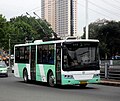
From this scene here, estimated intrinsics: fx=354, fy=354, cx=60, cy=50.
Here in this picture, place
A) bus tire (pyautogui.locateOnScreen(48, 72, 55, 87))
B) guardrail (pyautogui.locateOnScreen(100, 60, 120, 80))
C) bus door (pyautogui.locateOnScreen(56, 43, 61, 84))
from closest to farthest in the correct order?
bus door (pyautogui.locateOnScreen(56, 43, 61, 84))
bus tire (pyautogui.locateOnScreen(48, 72, 55, 87))
guardrail (pyautogui.locateOnScreen(100, 60, 120, 80))

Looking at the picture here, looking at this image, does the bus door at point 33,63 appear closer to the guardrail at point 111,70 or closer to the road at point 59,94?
the road at point 59,94

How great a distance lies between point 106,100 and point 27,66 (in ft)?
39.4

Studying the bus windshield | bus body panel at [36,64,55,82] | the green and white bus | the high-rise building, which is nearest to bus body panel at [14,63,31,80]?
bus body panel at [36,64,55,82]

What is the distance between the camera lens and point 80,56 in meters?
19.5

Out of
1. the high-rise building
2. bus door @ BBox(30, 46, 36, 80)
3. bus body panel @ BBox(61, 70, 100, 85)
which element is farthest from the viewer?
the high-rise building

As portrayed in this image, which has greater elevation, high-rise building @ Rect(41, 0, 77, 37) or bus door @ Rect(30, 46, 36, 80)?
high-rise building @ Rect(41, 0, 77, 37)

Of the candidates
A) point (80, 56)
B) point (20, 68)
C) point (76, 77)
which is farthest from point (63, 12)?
point (76, 77)

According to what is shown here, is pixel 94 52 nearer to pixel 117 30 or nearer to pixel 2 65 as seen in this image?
pixel 2 65

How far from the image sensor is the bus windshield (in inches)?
763

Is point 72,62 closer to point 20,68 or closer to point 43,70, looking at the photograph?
point 43,70

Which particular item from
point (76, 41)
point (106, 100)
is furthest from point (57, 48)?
point (106, 100)

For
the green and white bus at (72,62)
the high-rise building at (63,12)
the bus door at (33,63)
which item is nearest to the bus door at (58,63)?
the green and white bus at (72,62)

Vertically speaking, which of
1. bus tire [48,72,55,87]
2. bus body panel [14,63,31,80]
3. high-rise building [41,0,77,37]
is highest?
high-rise building [41,0,77,37]

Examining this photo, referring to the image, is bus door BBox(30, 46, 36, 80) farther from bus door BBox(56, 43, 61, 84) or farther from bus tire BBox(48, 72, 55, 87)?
bus door BBox(56, 43, 61, 84)
